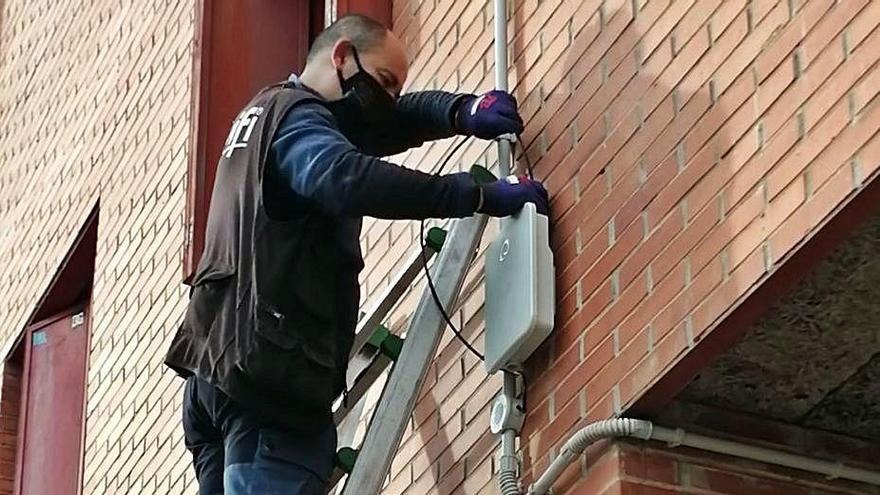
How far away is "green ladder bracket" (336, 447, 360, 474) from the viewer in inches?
191

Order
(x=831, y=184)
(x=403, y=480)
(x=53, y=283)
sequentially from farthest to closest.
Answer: (x=53, y=283)
(x=403, y=480)
(x=831, y=184)

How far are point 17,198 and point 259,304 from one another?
5.52 m

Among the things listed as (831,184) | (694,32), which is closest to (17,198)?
(694,32)

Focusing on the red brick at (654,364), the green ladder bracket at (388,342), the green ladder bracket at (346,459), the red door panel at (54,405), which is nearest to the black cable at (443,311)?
the green ladder bracket at (388,342)

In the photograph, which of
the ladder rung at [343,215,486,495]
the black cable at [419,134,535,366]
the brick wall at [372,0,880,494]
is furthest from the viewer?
the black cable at [419,134,535,366]

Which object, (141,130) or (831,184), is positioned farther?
(141,130)

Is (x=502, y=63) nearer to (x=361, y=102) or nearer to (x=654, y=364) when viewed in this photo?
(x=361, y=102)

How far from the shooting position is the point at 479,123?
479 cm

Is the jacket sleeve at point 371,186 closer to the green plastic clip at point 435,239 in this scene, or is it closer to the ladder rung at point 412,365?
the ladder rung at point 412,365

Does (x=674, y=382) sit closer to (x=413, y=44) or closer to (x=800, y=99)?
(x=800, y=99)

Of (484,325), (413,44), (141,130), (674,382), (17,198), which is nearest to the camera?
(674,382)

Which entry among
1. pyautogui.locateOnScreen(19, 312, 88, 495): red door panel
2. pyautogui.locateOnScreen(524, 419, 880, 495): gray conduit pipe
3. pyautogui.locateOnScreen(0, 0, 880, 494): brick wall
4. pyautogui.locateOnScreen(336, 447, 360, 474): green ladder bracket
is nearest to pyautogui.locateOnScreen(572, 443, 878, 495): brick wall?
pyautogui.locateOnScreen(524, 419, 880, 495): gray conduit pipe

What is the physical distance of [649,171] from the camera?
4.27 metres

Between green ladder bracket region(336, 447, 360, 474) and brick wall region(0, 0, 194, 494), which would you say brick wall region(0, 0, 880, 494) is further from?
green ladder bracket region(336, 447, 360, 474)
